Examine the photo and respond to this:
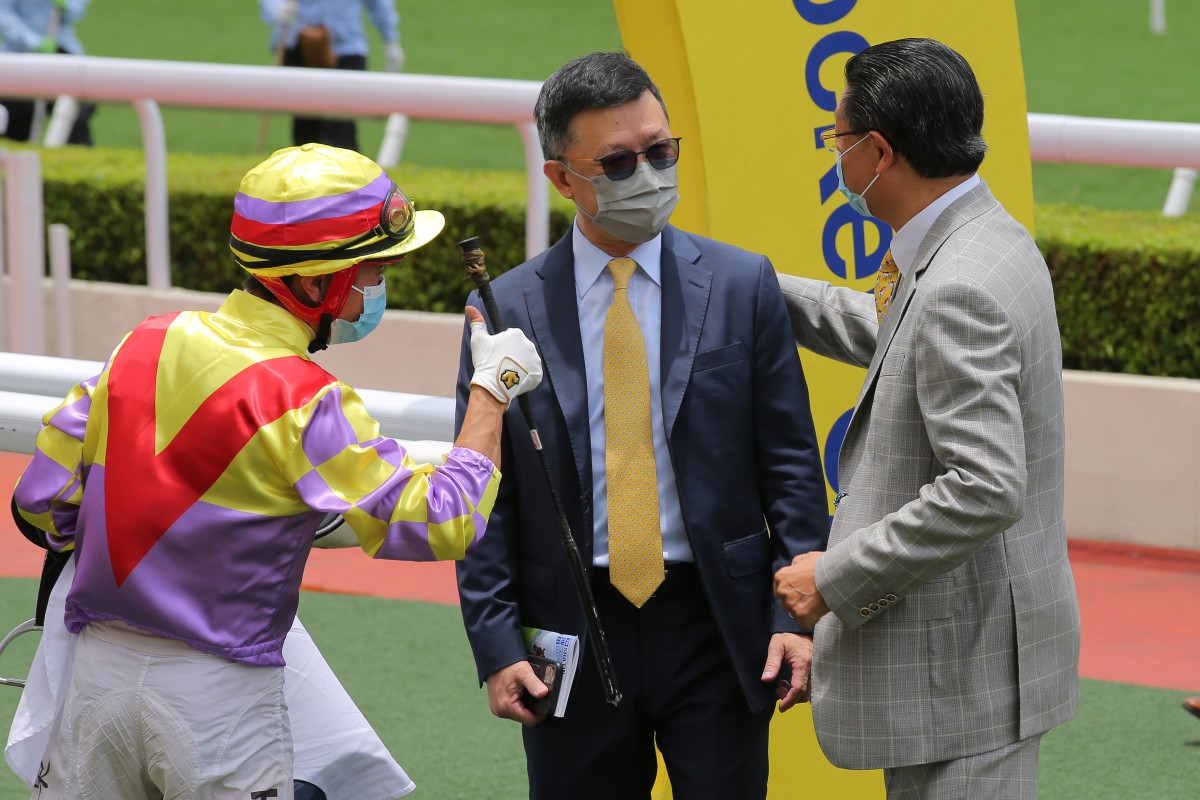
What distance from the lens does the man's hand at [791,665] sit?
2936 mm

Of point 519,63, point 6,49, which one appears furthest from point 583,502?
point 519,63

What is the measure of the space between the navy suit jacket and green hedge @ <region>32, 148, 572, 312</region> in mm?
4245

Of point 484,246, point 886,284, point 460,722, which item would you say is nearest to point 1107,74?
point 484,246

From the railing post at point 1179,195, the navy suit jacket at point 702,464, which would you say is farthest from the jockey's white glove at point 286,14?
the navy suit jacket at point 702,464

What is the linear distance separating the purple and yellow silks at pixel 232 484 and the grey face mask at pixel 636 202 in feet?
1.82

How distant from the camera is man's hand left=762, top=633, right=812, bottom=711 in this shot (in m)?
2.94

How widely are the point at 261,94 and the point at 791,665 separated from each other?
478 cm

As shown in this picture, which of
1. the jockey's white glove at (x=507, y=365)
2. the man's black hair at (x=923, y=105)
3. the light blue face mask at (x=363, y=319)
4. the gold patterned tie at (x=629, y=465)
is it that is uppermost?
the man's black hair at (x=923, y=105)

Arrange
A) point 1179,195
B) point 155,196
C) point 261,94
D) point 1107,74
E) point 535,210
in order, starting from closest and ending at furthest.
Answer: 1. point 535,210
2. point 261,94
3. point 155,196
4. point 1179,195
5. point 1107,74

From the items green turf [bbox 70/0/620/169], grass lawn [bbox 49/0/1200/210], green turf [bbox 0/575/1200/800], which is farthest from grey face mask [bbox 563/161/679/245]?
green turf [bbox 70/0/620/169]

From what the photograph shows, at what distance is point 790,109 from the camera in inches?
136

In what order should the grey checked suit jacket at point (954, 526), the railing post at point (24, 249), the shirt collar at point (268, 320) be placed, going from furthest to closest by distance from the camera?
the railing post at point (24, 249)
the shirt collar at point (268, 320)
the grey checked suit jacket at point (954, 526)

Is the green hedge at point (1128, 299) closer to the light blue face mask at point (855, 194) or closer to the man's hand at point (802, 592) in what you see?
the light blue face mask at point (855, 194)

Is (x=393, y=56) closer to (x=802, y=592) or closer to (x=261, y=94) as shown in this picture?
(x=261, y=94)
